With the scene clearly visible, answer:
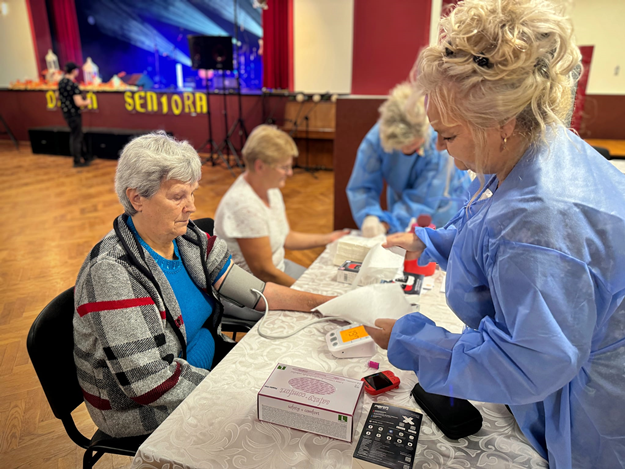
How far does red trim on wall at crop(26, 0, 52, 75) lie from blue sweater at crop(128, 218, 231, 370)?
1074cm

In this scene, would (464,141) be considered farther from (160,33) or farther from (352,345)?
(160,33)

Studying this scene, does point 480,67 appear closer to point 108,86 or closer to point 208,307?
point 208,307

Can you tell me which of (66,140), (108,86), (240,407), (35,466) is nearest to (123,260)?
(240,407)

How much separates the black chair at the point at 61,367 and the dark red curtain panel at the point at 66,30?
34.2ft

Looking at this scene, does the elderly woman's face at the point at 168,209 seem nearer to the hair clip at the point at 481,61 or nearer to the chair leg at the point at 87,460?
the chair leg at the point at 87,460

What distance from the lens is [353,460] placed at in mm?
759

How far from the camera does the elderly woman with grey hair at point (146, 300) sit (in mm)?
1056

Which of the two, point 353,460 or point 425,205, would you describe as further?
point 425,205

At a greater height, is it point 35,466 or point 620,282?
point 620,282

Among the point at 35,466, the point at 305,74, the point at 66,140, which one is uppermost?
the point at 305,74

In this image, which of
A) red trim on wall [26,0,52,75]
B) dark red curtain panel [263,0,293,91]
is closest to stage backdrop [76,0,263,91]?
dark red curtain panel [263,0,293,91]

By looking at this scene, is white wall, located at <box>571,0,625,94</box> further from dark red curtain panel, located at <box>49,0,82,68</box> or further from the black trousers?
dark red curtain panel, located at <box>49,0,82,68</box>

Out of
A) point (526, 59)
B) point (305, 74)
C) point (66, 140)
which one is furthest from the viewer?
point (66, 140)

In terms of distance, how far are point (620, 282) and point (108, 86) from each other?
33.2ft
